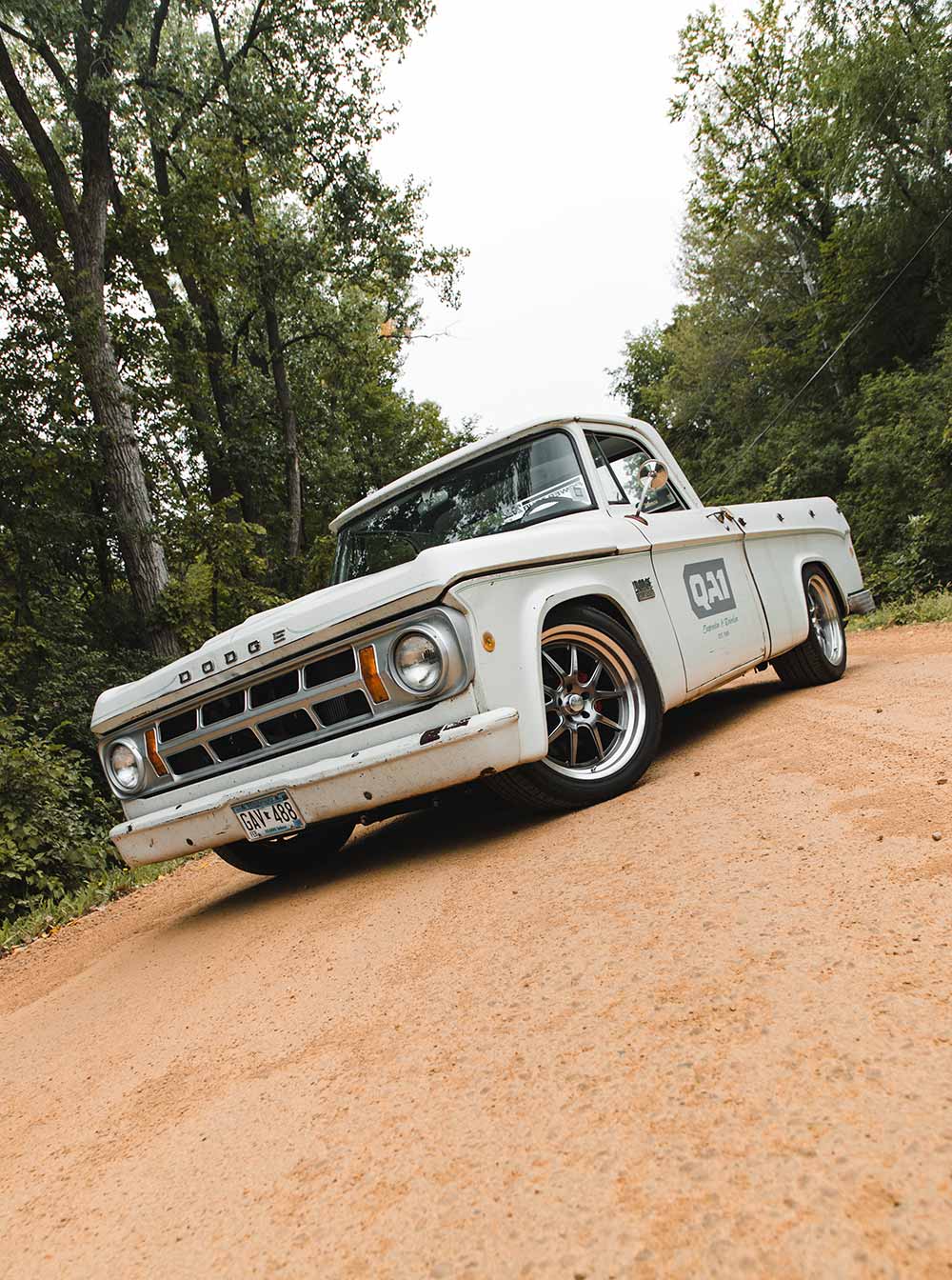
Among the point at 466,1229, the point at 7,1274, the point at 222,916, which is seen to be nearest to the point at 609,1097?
the point at 466,1229

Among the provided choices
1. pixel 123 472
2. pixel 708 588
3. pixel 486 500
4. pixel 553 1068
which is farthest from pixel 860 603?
pixel 123 472

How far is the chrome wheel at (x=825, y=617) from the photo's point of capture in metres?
6.12

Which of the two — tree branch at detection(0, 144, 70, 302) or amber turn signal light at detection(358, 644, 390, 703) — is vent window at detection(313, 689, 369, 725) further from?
tree branch at detection(0, 144, 70, 302)

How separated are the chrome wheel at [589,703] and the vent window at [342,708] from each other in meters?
0.77

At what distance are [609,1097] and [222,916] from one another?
276cm

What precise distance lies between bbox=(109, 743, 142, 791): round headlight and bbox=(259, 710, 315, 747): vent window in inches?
A: 30.3

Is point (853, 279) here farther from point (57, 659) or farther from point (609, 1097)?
point (609, 1097)

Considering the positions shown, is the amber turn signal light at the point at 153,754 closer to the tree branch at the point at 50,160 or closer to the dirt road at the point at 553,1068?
the dirt road at the point at 553,1068

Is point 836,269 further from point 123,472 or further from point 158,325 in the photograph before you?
point 123,472

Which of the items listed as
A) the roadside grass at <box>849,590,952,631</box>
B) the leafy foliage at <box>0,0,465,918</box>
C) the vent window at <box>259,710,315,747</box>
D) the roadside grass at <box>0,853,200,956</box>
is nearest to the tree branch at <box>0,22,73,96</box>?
the leafy foliage at <box>0,0,465,918</box>

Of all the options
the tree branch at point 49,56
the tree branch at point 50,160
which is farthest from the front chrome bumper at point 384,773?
the tree branch at point 49,56

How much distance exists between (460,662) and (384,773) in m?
0.50

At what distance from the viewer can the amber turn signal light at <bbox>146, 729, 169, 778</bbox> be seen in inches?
155

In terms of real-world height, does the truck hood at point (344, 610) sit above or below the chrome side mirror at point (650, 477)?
below
